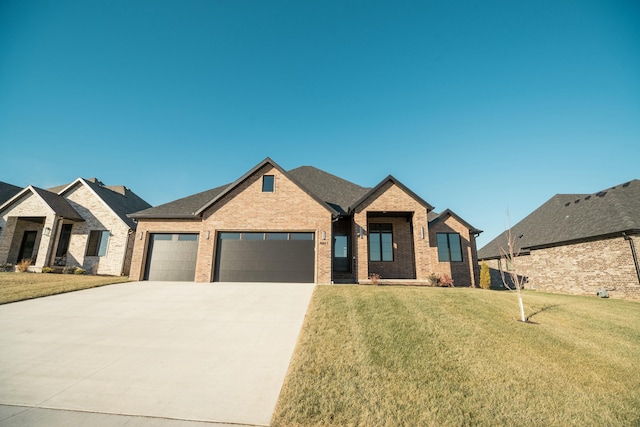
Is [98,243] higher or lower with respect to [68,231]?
lower

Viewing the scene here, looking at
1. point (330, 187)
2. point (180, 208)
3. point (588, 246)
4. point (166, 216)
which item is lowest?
point (588, 246)

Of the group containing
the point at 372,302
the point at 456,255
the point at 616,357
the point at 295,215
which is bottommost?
the point at 616,357

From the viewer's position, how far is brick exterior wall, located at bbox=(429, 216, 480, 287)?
17391 mm

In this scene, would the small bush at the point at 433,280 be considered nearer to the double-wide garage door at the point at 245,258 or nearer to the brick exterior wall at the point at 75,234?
the double-wide garage door at the point at 245,258

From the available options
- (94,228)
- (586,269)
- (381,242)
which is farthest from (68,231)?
(586,269)

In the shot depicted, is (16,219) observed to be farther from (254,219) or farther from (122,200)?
(254,219)

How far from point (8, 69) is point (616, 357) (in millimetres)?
28514

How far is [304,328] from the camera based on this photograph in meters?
6.60

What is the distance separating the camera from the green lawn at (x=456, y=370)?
142 inches

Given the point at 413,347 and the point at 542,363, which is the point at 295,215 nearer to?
the point at 413,347

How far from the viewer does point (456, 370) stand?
4719 millimetres

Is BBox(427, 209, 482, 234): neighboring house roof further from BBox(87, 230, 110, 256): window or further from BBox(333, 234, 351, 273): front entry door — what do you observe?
BBox(87, 230, 110, 256): window

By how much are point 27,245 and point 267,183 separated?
2077 centimetres

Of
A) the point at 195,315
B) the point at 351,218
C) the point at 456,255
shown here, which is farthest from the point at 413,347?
the point at 456,255
